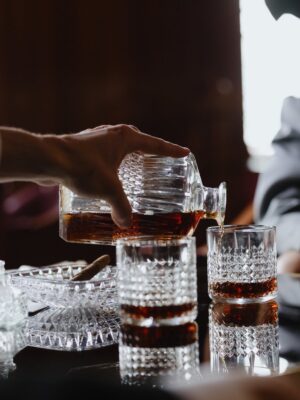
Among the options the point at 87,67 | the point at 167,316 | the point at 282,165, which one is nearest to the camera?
the point at 167,316

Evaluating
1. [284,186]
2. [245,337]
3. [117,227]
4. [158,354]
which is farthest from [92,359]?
[284,186]

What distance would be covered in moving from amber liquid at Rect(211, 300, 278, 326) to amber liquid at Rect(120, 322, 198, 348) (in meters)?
0.10

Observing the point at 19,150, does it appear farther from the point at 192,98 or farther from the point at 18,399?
the point at 192,98

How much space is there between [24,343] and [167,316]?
18 cm

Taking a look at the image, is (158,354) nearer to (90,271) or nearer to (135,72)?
(90,271)

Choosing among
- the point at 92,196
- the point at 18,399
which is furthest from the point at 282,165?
the point at 18,399

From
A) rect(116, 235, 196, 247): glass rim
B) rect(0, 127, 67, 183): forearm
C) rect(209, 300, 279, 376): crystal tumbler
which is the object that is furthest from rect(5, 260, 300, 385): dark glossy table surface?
rect(0, 127, 67, 183): forearm

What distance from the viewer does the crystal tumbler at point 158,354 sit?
769 mm

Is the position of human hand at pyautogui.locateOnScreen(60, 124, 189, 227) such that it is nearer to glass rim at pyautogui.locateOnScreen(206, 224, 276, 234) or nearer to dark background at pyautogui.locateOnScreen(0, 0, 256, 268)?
glass rim at pyautogui.locateOnScreen(206, 224, 276, 234)

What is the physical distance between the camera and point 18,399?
713 mm

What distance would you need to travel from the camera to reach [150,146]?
1088 millimetres

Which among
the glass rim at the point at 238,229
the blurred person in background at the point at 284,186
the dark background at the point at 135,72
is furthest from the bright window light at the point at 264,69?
the glass rim at the point at 238,229

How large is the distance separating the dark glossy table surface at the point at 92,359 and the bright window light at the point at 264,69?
9.61 ft

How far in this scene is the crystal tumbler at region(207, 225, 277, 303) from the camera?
1119 mm
